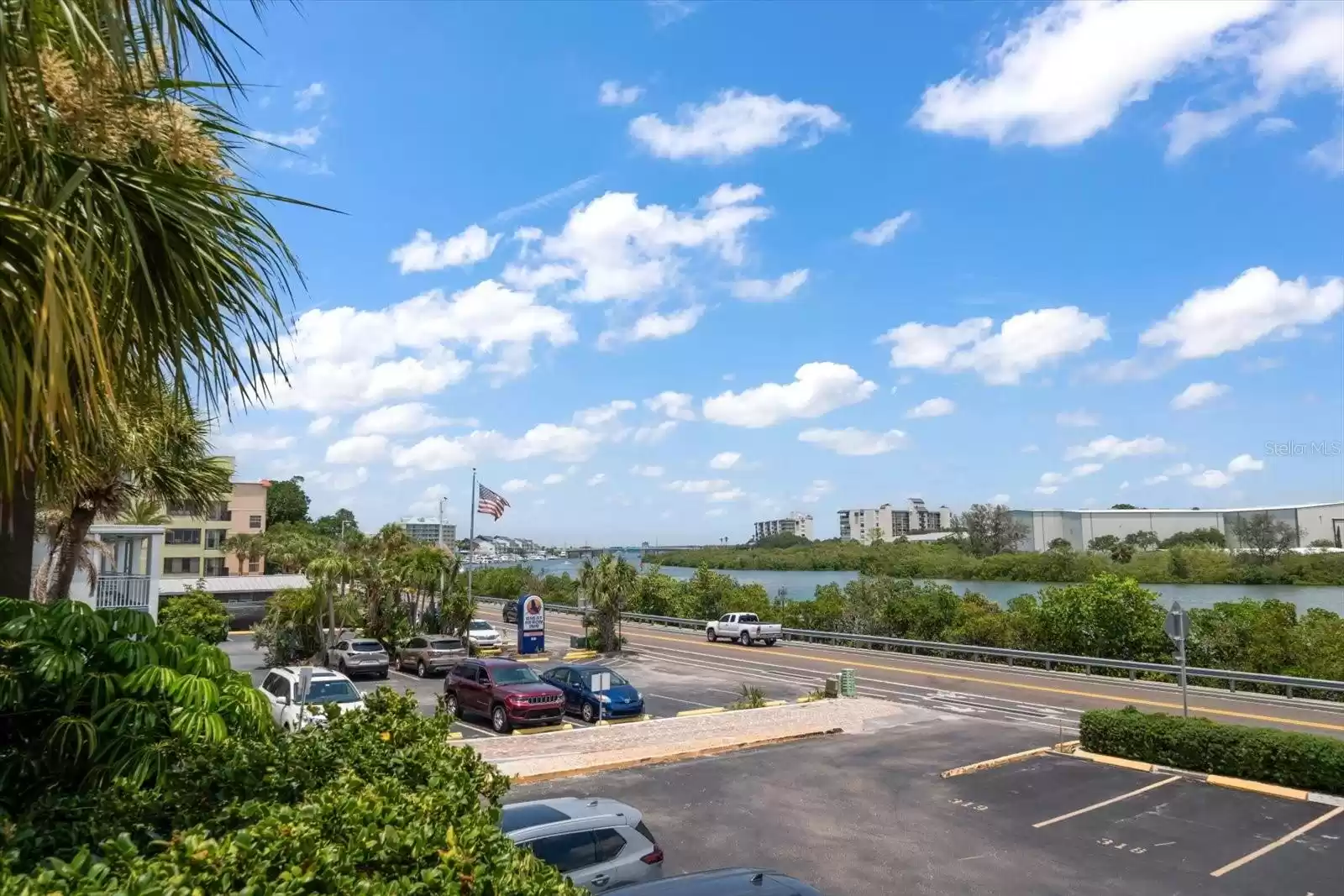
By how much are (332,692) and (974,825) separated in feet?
43.4

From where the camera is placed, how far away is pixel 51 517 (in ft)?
57.0

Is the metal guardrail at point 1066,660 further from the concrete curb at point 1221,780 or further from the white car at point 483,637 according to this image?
the white car at point 483,637

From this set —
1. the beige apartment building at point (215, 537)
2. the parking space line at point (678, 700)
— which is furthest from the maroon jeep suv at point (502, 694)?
the beige apartment building at point (215, 537)

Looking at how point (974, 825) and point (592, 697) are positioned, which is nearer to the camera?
point (974, 825)

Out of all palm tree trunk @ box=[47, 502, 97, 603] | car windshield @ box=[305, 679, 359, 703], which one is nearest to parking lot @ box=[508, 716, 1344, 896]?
car windshield @ box=[305, 679, 359, 703]

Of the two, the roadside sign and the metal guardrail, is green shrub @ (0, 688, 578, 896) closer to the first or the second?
the roadside sign

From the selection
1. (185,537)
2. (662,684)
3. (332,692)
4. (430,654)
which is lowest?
(662,684)

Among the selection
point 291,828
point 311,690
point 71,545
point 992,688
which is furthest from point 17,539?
point 992,688

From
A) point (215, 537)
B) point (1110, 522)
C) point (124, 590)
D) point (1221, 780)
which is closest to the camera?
point (1221, 780)

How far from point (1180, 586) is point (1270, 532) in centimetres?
1675

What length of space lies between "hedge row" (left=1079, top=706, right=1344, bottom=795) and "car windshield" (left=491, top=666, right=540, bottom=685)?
12.4 m

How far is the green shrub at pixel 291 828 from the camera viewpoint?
9.75 ft

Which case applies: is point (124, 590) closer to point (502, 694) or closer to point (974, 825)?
point (502, 694)

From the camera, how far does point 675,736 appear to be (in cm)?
1952
